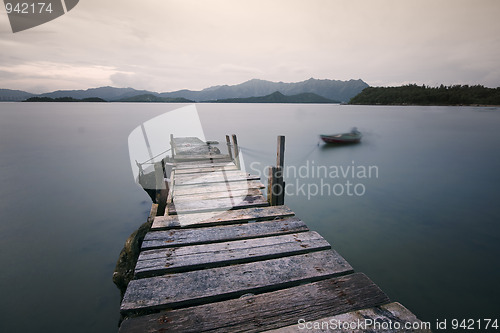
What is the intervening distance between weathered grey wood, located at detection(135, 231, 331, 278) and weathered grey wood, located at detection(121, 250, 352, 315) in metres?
0.13

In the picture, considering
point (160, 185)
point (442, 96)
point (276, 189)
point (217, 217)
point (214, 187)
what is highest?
point (442, 96)

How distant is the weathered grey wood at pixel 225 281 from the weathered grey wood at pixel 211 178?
4.30 meters

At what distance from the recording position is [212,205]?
5.72 metres

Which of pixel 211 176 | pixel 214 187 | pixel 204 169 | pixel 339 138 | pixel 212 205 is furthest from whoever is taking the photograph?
pixel 339 138

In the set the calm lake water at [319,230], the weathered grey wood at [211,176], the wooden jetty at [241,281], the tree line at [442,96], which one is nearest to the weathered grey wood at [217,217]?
the wooden jetty at [241,281]

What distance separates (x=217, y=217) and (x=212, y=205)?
631mm

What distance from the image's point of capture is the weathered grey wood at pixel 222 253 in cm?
346

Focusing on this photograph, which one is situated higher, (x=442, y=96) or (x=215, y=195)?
(x=442, y=96)

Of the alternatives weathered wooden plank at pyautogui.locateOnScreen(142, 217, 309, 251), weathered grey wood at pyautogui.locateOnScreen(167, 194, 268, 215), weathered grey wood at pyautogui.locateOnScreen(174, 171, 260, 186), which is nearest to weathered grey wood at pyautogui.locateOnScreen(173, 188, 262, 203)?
weathered grey wood at pyautogui.locateOnScreen(167, 194, 268, 215)

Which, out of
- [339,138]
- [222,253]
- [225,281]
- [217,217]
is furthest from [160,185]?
[339,138]

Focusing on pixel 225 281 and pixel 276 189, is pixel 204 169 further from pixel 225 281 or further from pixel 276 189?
pixel 225 281

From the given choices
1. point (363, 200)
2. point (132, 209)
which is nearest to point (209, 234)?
point (132, 209)

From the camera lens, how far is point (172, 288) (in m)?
3.03

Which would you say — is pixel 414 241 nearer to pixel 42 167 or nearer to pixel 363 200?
pixel 363 200
